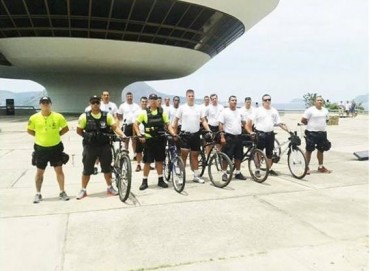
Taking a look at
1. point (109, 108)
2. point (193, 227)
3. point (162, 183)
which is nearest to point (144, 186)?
point (162, 183)

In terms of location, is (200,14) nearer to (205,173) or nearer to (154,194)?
(205,173)

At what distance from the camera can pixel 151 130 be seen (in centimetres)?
754

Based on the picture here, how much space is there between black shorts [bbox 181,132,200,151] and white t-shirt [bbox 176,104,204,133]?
112 millimetres

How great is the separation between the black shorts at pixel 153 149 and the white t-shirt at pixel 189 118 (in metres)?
0.74

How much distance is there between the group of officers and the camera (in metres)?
6.64

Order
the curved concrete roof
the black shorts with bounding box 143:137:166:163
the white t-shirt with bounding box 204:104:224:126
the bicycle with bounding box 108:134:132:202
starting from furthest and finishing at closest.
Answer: the curved concrete roof
the white t-shirt with bounding box 204:104:224:126
the black shorts with bounding box 143:137:166:163
the bicycle with bounding box 108:134:132:202

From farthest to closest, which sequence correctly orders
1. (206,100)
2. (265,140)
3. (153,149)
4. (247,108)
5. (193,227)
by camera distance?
(206,100) < (247,108) < (265,140) < (153,149) < (193,227)

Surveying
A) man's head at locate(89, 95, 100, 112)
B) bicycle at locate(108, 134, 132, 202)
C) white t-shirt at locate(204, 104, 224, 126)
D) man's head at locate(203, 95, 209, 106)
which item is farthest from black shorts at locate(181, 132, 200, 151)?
man's head at locate(203, 95, 209, 106)

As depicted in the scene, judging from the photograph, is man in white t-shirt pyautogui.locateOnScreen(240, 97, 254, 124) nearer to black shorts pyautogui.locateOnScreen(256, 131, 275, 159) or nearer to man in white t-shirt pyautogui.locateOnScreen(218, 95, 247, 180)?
black shorts pyautogui.locateOnScreen(256, 131, 275, 159)

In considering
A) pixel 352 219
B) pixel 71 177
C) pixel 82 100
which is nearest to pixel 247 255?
pixel 352 219

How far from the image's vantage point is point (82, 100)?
3984 cm

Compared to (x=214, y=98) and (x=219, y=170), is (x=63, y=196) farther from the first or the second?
(x=214, y=98)

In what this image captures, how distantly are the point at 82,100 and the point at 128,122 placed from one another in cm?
3067

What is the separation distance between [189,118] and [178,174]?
1.42m
